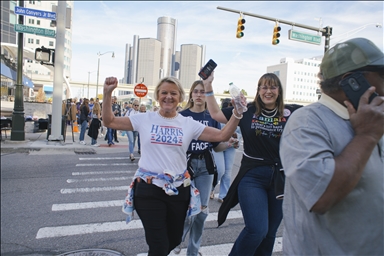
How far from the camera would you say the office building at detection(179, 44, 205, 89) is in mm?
44469

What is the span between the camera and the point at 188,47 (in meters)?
59.1

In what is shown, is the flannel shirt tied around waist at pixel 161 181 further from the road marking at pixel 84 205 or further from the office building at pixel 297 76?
the office building at pixel 297 76

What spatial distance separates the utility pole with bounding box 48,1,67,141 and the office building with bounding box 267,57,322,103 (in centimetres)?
12446

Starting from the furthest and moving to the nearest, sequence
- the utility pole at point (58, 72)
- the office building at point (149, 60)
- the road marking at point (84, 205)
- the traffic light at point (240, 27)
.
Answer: the office building at point (149, 60) < the traffic light at point (240, 27) < the utility pole at point (58, 72) < the road marking at point (84, 205)

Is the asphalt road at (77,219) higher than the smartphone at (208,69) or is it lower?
lower

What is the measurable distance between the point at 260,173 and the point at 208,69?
3.86ft

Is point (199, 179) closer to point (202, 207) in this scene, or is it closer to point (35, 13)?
point (202, 207)

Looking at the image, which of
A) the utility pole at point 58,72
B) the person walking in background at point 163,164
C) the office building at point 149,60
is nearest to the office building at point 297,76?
the office building at point 149,60

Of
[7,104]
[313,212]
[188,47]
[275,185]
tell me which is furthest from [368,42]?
[188,47]

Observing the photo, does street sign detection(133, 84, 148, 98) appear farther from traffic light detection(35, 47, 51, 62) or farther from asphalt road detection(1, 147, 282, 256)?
asphalt road detection(1, 147, 282, 256)

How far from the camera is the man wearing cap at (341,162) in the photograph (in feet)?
4.20

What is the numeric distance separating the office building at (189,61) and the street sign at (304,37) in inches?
1014

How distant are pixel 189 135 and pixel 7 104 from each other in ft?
74.7

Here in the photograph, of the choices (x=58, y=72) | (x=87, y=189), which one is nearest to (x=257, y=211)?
(x=87, y=189)
